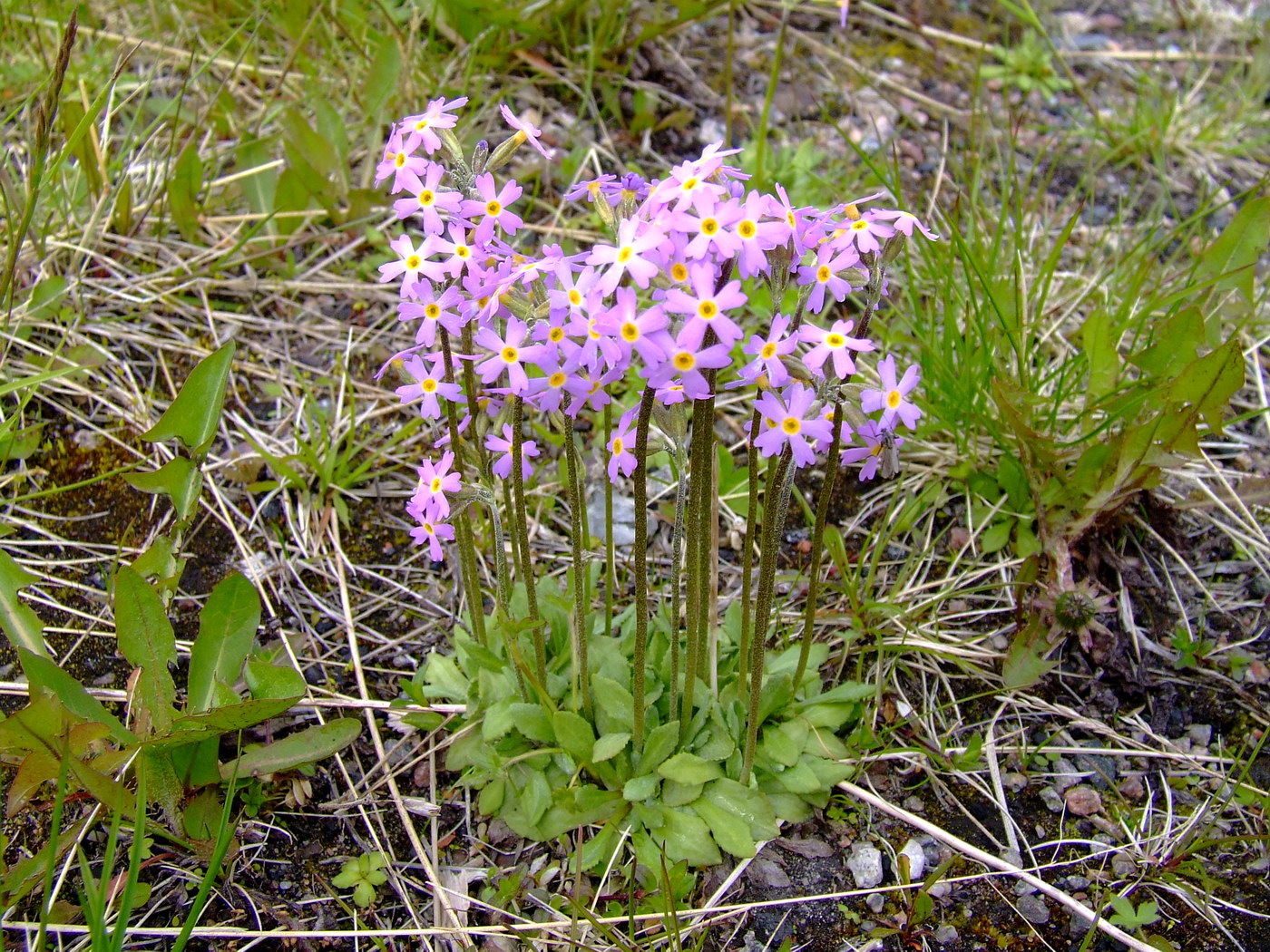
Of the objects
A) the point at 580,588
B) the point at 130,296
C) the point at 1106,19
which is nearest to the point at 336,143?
the point at 130,296

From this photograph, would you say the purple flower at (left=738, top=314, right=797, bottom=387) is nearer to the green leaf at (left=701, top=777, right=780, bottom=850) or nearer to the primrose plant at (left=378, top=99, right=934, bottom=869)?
the primrose plant at (left=378, top=99, right=934, bottom=869)

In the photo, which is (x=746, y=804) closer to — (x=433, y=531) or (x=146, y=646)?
(x=433, y=531)

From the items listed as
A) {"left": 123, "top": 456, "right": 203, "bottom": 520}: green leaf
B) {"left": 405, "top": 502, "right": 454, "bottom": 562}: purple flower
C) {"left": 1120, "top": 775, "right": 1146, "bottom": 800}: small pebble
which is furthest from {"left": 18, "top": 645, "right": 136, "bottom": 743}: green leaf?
{"left": 1120, "top": 775, "right": 1146, "bottom": 800}: small pebble

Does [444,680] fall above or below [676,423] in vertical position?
below

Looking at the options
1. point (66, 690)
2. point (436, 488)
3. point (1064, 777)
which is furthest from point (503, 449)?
point (1064, 777)

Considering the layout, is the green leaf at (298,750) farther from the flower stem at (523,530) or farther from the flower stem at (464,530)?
the flower stem at (523,530)

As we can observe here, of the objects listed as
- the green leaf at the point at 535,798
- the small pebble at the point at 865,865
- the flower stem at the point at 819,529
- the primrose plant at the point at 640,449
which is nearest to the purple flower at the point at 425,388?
the primrose plant at the point at 640,449
